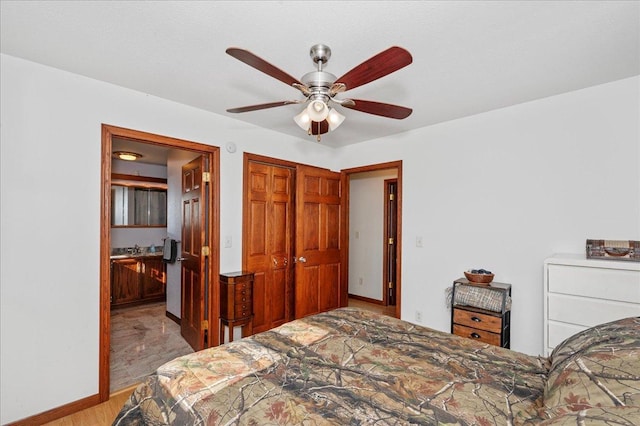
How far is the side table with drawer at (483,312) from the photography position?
102 inches

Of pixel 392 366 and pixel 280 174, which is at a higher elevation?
pixel 280 174

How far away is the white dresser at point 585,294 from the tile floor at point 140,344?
11.2 feet

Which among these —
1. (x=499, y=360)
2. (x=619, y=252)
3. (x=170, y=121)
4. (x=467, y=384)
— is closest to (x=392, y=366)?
A: (x=467, y=384)

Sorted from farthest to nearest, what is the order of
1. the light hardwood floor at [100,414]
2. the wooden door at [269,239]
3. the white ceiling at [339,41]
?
the wooden door at [269,239] < the light hardwood floor at [100,414] < the white ceiling at [339,41]

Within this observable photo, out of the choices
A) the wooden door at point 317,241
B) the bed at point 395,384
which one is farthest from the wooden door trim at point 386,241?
the bed at point 395,384

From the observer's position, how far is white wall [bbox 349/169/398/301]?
5.14 m

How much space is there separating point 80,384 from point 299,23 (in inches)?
116

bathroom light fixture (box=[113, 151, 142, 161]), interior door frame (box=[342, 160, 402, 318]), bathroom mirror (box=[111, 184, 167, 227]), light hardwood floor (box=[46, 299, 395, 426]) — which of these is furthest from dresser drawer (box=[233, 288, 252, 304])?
bathroom mirror (box=[111, 184, 167, 227])

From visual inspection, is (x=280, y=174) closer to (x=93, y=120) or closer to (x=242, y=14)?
(x=93, y=120)

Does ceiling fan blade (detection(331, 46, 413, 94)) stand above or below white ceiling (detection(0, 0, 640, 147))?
below

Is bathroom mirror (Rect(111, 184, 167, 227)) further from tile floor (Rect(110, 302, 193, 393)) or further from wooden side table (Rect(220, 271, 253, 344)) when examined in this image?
wooden side table (Rect(220, 271, 253, 344))

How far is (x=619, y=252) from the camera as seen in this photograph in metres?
2.18

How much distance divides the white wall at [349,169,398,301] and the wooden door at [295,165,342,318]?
3.68ft

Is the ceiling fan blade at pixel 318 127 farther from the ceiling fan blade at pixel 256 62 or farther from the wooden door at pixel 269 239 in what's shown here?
the wooden door at pixel 269 239
